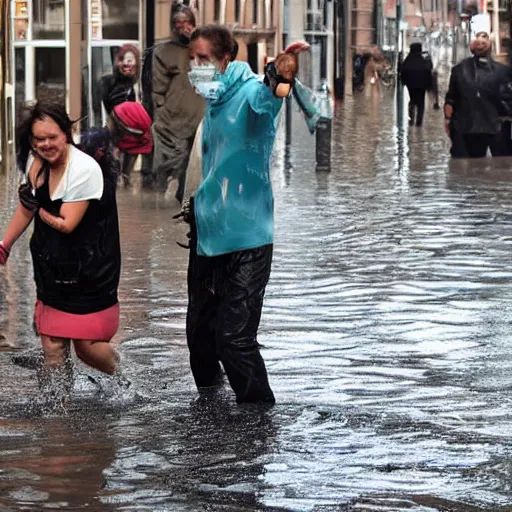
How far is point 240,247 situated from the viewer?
25.7ft

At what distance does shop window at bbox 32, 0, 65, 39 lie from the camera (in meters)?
24.7

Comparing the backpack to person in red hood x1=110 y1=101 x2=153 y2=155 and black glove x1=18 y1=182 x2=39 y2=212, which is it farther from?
black glove x1=18 y1=182 x2=39 y2=212

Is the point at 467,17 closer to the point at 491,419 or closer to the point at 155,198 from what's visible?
the point at 155,198

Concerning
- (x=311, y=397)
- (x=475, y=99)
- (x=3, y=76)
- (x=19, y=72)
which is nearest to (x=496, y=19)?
(x=475, y=99)

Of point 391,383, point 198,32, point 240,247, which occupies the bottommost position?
point 391,383

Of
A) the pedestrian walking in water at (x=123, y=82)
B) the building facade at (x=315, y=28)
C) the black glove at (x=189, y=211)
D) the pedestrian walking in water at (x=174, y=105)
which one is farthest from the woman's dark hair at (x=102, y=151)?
the building facade at (x=315, y=28)

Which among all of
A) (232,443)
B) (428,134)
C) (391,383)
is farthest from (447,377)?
(428,134)

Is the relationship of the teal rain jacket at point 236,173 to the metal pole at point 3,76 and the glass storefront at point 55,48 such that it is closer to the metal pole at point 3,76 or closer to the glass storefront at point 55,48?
the metal pole at point 3,76

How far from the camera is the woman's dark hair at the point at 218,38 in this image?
785 cm

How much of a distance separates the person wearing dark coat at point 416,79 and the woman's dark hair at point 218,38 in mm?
26632

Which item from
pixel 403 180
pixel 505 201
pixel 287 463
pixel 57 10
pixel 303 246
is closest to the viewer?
pixel 287 463

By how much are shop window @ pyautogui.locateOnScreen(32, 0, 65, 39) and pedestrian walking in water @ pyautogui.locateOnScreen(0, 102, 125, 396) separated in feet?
55.8

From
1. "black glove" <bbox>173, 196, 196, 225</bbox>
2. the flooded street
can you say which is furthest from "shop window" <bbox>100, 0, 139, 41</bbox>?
"black glove" <bbox>173, 196, 196, 225</bbox>

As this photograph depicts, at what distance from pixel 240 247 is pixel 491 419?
1.17 meters
